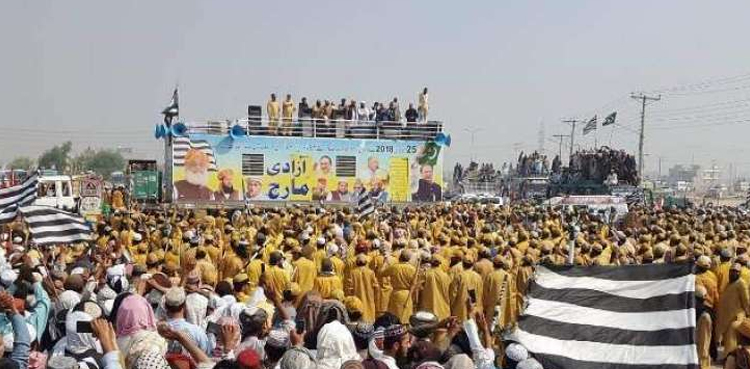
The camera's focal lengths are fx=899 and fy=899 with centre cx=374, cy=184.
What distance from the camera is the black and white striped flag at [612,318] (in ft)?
16.3

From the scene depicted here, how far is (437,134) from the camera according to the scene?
29.5 meters

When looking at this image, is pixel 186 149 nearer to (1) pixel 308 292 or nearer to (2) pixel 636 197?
(2) pixel 636 197

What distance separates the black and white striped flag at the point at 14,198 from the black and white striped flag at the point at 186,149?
41.4 ft

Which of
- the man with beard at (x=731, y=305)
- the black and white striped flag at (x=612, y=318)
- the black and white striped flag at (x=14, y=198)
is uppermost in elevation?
the black and white striped flag at (x=14, y=198)

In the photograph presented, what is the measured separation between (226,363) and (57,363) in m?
0.88

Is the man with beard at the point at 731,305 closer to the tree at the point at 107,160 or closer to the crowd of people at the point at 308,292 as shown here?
the crowd of people at the point at 308,292

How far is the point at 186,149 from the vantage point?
26.7 metres

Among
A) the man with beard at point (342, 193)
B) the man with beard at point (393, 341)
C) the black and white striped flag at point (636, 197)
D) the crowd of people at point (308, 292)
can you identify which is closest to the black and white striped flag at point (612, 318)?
the crowd of people at point (308, 292)

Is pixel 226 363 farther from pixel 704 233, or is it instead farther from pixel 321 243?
pixel 704 233

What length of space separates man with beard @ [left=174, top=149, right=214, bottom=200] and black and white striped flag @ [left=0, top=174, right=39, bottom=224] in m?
12.6

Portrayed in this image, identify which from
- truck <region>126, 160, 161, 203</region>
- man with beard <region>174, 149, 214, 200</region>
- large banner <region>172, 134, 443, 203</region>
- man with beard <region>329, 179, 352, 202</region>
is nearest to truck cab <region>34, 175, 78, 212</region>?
truck <region>126, 160, 161, 203</region>

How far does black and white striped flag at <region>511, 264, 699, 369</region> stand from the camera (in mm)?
4980

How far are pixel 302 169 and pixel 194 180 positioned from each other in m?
3.38

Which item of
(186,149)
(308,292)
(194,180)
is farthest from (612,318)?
(186,149)
